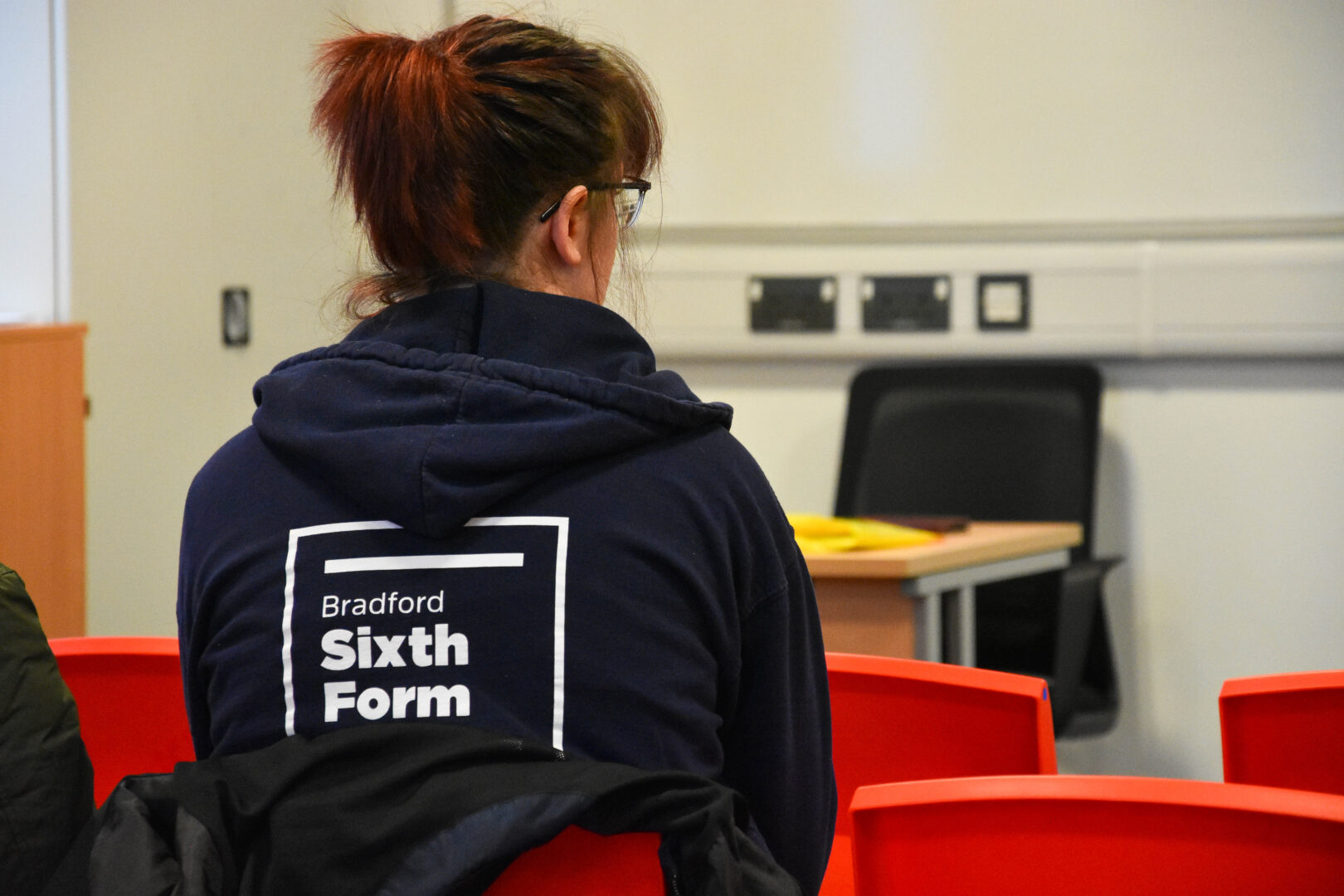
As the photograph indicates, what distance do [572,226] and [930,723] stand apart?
23.6 inches

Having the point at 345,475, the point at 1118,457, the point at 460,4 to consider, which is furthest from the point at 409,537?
the point at 460,4

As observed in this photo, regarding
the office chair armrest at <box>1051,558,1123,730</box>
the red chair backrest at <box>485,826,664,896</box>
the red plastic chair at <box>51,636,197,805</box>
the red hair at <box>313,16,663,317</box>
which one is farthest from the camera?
the office chair armrest at <box>1051,558,1123,730</box>

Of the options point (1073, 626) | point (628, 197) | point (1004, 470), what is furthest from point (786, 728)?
point (1004, 470)

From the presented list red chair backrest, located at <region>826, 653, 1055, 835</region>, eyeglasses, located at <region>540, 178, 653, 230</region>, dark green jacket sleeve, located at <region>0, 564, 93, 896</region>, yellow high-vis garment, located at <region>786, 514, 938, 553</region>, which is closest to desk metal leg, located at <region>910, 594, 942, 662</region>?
yellow high-vis garment, located at <region>786, 514, 938, 553</region>

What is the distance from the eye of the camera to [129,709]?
143cm

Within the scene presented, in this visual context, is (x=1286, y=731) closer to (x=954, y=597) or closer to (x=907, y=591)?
(x=907, y=591)

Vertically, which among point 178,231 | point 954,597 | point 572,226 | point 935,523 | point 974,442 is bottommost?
point 954,597

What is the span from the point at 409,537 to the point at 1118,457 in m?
2.60

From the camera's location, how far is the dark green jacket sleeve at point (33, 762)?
0.83m

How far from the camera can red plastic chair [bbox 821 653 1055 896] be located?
1.23 metres

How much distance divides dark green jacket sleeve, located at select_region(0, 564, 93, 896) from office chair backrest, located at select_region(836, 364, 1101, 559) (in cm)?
236

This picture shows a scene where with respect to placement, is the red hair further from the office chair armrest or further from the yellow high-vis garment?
the office chair armrest

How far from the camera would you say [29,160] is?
3773 millimetres

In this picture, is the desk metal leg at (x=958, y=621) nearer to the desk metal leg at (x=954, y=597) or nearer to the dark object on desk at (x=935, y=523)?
the desk metal leg at (x=954, y=597)
